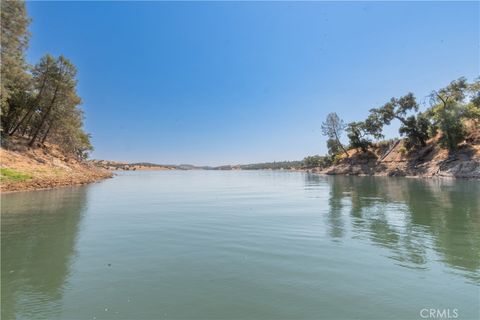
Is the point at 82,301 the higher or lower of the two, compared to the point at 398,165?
lower

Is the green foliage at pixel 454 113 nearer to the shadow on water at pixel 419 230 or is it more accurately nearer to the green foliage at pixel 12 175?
the shadow on water at pixel 419 230

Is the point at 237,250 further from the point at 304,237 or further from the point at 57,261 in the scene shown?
the point at 57,261

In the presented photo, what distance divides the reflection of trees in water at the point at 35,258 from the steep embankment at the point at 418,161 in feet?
189

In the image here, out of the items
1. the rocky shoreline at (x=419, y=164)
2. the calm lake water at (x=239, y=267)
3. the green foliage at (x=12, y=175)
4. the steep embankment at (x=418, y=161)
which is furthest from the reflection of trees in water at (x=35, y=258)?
the steep embankment at (x=418, y=161)

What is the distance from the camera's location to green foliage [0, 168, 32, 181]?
30.1 m

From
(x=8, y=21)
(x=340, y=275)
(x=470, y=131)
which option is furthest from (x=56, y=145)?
(x=470, y=131)

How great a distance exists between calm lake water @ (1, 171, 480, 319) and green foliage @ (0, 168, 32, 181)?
1866cm

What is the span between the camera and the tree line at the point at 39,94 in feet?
103

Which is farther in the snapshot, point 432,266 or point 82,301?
point 432,266

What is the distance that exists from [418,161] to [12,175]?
245ft

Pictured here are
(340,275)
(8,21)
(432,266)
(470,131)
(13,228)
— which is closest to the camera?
(340,275)

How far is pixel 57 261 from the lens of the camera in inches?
346

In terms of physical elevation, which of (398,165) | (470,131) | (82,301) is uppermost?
(470,131)

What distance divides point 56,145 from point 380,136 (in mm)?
81903
